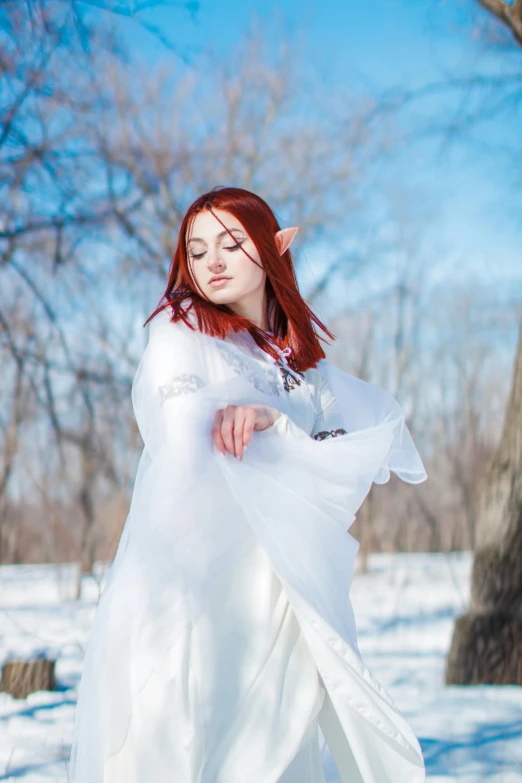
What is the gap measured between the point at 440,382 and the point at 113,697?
13571 millimetres

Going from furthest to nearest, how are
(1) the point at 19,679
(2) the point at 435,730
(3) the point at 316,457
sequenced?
(1) the point at 19,679 → (2) the point at 435,730 → (3) the point at 316,457

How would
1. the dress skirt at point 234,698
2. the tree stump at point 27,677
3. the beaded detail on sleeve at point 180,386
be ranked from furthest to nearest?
the tree stump at point 27,677 < the beaded detail on sleeve at point 180,386 < the dress skirt at point 234,698

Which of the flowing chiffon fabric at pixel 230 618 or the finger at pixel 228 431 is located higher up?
the finger at pixel 228 431

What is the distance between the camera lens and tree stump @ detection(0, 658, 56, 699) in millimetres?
3828

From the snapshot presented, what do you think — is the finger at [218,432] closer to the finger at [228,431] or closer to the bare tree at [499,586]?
the finger at [228,431]

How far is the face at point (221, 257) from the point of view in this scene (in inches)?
66.4

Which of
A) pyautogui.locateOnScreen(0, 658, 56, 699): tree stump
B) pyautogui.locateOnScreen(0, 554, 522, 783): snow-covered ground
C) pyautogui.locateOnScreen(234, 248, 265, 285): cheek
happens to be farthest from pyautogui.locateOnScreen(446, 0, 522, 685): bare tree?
pyautogui.locateOnScreen(234, 248, 265, 285): cheek

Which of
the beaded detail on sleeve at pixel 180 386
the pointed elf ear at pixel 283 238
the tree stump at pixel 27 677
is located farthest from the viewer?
the tree stump at pixel 27 677

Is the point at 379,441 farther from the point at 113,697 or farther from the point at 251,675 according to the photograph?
the point at 113,697

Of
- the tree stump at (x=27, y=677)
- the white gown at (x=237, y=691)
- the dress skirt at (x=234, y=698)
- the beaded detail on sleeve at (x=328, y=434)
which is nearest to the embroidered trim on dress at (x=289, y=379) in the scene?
the beaded detail on sleeve at (x=328, y=434)

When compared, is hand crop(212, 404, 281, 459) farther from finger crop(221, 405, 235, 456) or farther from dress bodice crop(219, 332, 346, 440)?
dress bodice crop(219, 332, 346, 440)

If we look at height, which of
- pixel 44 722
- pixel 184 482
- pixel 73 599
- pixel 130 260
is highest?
pixel 130 260

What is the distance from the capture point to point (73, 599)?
7.41 m

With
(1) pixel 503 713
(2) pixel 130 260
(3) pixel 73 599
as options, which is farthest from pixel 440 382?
(1) pixel 503 713
